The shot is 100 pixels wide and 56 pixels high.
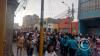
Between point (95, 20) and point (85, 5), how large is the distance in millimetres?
4444

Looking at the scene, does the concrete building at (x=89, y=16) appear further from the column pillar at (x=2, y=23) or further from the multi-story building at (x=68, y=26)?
the column pillar at (x=2, y=23)

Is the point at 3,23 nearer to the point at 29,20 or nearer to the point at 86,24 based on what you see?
the point at 86,24

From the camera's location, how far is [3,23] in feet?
20.7

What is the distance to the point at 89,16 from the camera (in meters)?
46.7

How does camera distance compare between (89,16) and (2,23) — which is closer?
(2,23)

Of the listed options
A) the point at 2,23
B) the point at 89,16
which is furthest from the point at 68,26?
the point at 2,23

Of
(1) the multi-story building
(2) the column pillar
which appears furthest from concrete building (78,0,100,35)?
(2) the column pillar

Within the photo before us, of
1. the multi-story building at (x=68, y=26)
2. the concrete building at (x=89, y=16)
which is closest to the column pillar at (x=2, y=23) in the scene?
the concrete building at (x=89, y=16)

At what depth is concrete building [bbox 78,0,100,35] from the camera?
148ft

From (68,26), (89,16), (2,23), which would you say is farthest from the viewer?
(68,26)

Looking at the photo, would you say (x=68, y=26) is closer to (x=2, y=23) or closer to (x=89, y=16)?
(x=89, y=16)

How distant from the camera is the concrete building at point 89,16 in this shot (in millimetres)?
45150

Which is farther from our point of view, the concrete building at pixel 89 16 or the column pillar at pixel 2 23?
the concrete building at pixel 89 16

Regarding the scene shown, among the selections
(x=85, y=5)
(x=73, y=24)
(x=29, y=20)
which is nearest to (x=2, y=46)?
(x=85, y=5)
